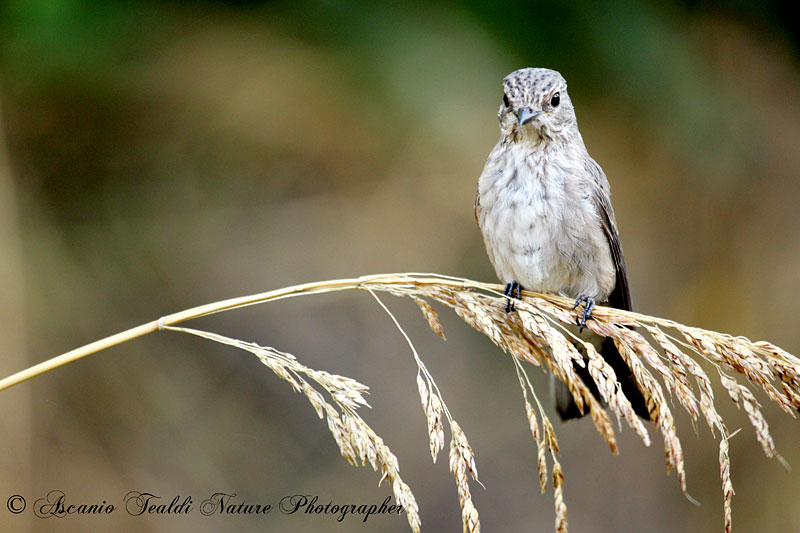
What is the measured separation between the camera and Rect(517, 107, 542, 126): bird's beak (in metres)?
3.17

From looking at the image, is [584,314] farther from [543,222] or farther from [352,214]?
[352,214]

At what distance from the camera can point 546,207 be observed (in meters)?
3.23

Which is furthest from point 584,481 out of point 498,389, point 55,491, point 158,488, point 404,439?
point 55,491

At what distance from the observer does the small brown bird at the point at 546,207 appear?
3.24 m

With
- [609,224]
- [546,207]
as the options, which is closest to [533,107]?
[546,207]

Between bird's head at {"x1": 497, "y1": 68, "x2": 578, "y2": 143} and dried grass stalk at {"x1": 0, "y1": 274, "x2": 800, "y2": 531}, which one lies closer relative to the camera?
dried grass stalk at {"x1": 0, "y1": 274, "x2": 800, "y2": 531}

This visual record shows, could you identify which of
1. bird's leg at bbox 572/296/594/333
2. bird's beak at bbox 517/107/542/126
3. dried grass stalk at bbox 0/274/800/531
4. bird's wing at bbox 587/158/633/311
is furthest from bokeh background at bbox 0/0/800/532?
dried grass stalk at bbox 0/274/800/531

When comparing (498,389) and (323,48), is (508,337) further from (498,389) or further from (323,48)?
(323,48)

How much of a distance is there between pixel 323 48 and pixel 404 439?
8.24ft

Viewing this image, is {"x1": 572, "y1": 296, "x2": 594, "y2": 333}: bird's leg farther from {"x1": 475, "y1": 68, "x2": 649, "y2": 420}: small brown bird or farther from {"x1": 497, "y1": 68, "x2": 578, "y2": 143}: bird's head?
{"x1": 497, "y1": 68, "x2": 578, "y2": 143}: bird's head

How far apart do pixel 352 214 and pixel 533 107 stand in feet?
5.27

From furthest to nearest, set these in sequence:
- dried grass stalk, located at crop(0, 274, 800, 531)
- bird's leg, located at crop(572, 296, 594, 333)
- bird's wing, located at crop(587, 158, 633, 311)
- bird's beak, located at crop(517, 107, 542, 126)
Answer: bird's wing, located at crop(587, 158, 633, 311) < bird's beak, located at crop(517, 107, 542, 126) < bird's leg, located at crop(572, 296, 594, 333) < dried grass stalk, located at crop(0, 274, 800, 531)

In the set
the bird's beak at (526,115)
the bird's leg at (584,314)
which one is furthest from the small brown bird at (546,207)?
the bird's leg at (584,314)

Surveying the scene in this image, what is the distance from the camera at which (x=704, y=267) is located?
4719 mm
